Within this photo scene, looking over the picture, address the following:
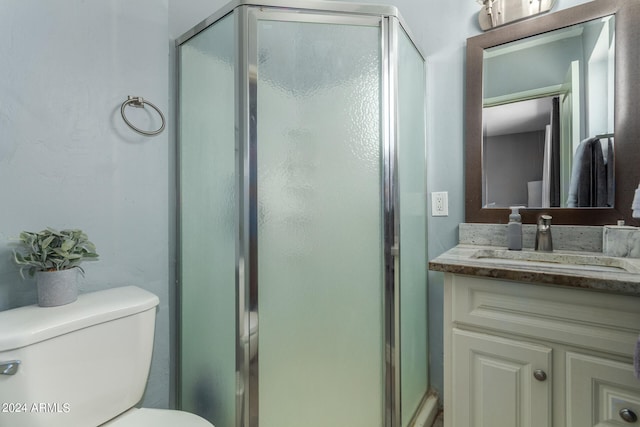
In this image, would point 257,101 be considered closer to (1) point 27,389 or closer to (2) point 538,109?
(1) point 27,389

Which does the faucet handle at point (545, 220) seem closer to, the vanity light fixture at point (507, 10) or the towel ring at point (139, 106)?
the vanity light fixture at point (507, 10)

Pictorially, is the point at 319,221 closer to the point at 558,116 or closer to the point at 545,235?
the point at 545,235

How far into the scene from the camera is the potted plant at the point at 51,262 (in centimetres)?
93

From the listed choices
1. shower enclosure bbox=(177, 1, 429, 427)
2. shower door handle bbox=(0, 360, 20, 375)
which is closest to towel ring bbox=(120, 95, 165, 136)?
shower enclosure bbox=(177, 1, 429, 427)

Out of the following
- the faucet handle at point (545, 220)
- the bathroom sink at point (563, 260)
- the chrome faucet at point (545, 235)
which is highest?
the faucet handle at point (545, 220)

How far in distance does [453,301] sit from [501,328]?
146mm

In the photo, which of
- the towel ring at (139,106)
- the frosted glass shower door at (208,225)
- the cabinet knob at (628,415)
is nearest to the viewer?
the cabinet knob at (628,415)

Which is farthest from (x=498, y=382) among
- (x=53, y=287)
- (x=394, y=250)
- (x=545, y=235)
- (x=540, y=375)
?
(x=53, y=287)

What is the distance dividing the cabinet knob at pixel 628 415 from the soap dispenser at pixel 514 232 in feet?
1.93

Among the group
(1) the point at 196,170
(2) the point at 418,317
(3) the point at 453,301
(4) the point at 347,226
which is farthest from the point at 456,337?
(1) the point at 196,170

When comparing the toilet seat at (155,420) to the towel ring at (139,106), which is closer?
the toilet seat at (155,420)

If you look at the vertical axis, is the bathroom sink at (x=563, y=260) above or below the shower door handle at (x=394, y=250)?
below

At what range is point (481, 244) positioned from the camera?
137 centimetres

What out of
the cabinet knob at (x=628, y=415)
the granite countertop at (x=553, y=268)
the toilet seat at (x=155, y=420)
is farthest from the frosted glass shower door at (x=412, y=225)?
the toilet seat at (x=155, y=420)
